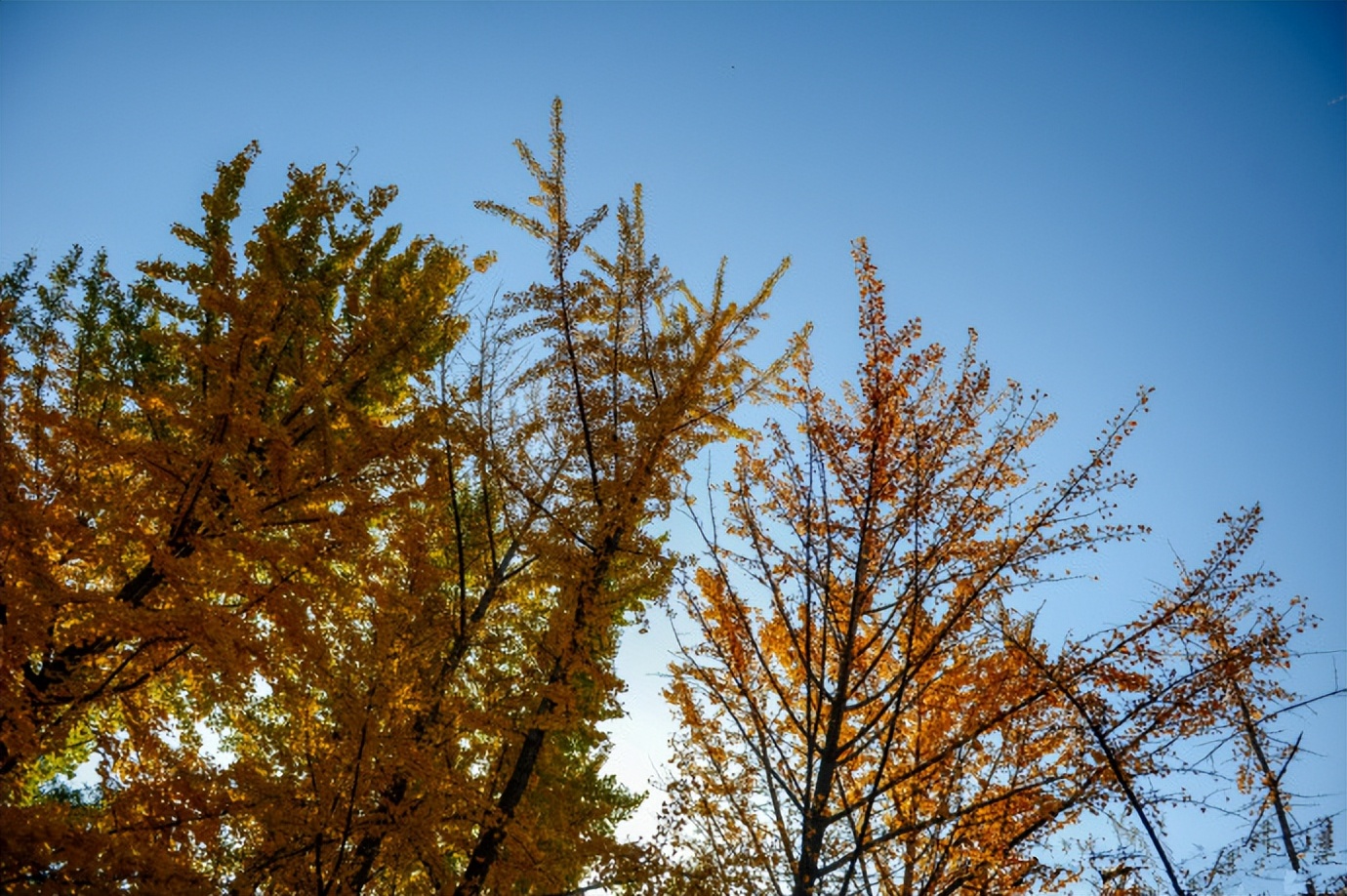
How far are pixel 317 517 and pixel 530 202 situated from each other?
284 centimetres

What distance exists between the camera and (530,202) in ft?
17.5

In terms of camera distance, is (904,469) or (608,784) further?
(608,784)

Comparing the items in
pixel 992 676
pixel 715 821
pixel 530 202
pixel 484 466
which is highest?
pixel 530 202

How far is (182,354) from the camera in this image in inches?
179

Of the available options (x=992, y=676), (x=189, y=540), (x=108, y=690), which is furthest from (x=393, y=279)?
(x=992, y=676)

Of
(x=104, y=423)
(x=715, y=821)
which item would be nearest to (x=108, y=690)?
(x=104, y=423)

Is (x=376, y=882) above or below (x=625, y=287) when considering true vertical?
below

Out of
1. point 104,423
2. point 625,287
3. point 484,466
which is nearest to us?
point 484,466

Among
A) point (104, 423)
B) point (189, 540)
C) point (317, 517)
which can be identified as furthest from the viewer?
point (104, 423)

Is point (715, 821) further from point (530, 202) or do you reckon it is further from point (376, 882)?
point (530, 202)

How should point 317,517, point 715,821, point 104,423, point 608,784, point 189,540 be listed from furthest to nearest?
point 608,784 < point 104,423 < point 317,517 < point 189,540 < point 715,821

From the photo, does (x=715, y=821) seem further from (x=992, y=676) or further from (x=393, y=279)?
(x=393, y=279)

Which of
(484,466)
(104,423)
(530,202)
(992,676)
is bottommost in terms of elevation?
(992,676)

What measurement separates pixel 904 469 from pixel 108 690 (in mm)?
5097
